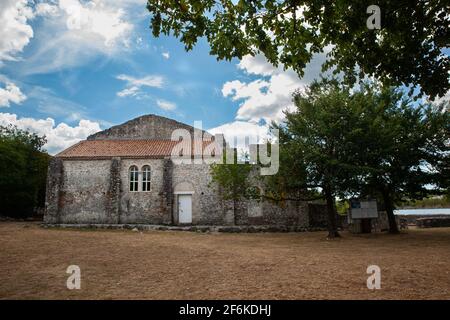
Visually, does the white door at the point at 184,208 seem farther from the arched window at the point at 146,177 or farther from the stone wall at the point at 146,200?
the arched window at the point at 146,177

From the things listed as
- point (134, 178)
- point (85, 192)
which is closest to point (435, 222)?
point (134, 178)

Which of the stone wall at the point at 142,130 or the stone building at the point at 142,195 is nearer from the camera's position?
the stone building at the point at 142,195

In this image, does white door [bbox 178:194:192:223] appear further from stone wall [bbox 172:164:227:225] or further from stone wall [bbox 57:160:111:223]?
stone wall [bbox 57:160:111:223]

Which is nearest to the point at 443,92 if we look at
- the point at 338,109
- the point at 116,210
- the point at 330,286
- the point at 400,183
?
Answer: the point at 330,286

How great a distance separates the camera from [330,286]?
662 cm

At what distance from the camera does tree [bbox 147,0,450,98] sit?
6.15m

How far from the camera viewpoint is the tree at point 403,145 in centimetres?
1692

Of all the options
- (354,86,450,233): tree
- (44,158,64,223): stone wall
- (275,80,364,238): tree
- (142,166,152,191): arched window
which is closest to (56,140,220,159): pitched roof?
(44,158,64,223): stone wall

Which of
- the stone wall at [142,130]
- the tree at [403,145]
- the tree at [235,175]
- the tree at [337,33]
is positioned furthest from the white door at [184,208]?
the tree at [337,33]

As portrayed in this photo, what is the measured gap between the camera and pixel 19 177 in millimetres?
30516

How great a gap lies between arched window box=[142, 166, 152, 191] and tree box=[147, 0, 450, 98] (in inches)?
805

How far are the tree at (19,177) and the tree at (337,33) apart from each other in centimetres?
3104

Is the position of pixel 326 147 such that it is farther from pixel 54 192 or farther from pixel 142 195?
pixel 54 192

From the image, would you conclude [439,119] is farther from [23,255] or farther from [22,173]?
[22,173]
